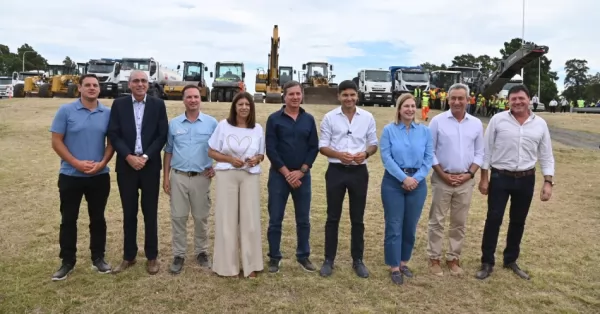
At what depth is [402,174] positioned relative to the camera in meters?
4.20

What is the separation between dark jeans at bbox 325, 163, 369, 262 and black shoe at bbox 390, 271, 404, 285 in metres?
0.37

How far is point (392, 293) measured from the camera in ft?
13.4

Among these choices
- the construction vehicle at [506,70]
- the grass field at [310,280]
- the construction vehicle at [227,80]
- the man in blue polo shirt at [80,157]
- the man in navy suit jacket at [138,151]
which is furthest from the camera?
the construction vehicle at [227,80]

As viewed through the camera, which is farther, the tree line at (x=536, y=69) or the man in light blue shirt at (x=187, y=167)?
the tree line at (x=536, y=69)

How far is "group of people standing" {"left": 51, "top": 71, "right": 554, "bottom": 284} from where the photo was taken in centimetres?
426

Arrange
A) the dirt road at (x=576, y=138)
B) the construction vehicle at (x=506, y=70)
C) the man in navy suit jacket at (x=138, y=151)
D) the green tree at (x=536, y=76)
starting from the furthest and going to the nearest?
the green tree at (x=536, y=76) → the construction vehicle at (x=506, y=70) → the dirt road at (x=576, y=138) → the man in navy suit jacket at (x=138, y=151)

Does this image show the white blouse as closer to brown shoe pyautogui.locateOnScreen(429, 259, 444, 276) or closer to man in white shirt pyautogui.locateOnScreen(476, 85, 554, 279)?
→ brown shoe pyautogui.locateOnScreen(429, 259, 444, 276)

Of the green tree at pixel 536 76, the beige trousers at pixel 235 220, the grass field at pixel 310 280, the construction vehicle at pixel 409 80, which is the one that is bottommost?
the grass field at pixel 310 280

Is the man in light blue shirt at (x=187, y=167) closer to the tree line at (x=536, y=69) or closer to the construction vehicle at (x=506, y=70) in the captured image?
the construction vehicle at (x=506, y=70)

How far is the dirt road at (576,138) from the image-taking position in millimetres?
14883

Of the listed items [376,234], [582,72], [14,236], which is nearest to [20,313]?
[14,236]

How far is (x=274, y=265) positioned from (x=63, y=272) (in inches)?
75.1

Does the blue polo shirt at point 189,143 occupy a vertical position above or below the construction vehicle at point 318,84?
below

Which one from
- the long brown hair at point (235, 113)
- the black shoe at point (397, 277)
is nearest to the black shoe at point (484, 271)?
the black shoe at point (397, 277)
